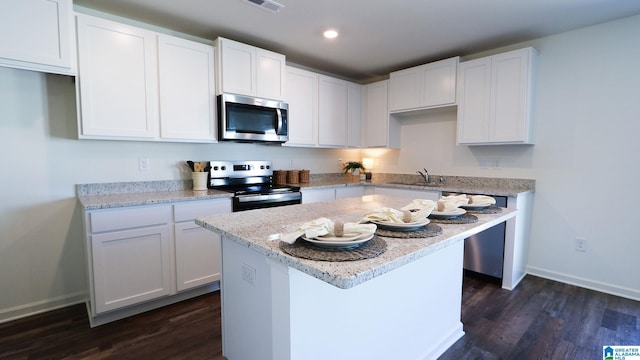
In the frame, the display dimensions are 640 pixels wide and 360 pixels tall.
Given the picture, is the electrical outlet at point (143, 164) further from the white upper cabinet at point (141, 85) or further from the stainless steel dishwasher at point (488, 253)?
the stainless steel dishwasher at point (488, 253)

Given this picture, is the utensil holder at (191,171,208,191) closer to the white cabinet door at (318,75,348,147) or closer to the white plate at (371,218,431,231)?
the white cabinet door at (318,75,348,147)

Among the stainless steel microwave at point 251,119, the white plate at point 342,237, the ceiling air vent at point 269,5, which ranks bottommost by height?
the white plate at point 342,237

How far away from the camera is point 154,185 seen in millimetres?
2777

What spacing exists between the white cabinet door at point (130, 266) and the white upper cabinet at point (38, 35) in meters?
1.19

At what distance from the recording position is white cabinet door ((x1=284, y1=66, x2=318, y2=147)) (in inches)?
137

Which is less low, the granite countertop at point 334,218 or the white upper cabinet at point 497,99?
the white upper cabinet at point 497,99

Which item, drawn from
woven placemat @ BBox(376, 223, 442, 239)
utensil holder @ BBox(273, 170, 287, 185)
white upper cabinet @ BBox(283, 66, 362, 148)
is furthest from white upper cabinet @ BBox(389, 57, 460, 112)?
woven placemat @ BBox(376, 223, 442, 239)

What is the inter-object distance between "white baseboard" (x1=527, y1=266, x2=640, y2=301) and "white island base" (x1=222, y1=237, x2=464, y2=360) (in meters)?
1.78

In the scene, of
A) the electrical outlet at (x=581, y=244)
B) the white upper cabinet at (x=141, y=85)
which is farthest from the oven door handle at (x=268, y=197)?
the electrical outlet at (x=581, y=244)

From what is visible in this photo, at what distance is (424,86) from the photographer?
356 cm

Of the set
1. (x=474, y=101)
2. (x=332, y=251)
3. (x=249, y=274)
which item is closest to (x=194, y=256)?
(x=249, y=274)

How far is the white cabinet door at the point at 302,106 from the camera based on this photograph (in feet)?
11.4

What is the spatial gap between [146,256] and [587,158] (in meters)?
3.91

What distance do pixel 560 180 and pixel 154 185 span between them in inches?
153
